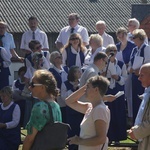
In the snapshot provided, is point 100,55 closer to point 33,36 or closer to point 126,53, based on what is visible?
point 126,53

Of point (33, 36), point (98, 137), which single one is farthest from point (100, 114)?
point (33, 36)

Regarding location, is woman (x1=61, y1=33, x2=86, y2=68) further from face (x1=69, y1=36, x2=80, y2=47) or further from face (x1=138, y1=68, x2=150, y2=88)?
face (x1=138, y1=68, x2=150, y2=88)

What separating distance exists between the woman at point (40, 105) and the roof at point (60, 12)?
130 feet

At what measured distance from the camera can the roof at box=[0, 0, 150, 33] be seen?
47.4m

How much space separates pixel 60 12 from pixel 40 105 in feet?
148

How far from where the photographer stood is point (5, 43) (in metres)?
11.9

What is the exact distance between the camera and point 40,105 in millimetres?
5848

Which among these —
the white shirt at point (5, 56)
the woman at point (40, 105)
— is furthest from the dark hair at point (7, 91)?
the woman at point (40, 105)

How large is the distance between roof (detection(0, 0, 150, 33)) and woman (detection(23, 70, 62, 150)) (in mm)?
39732

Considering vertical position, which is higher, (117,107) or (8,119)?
(117,107)

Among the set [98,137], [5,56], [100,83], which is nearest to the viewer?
[98,137]

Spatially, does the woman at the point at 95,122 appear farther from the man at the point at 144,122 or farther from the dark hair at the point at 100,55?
the dark hair at the point at 100,55

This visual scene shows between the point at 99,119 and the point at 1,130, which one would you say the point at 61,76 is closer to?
the point at 1,130

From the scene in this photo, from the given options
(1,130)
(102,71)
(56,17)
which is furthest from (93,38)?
(56,17)
